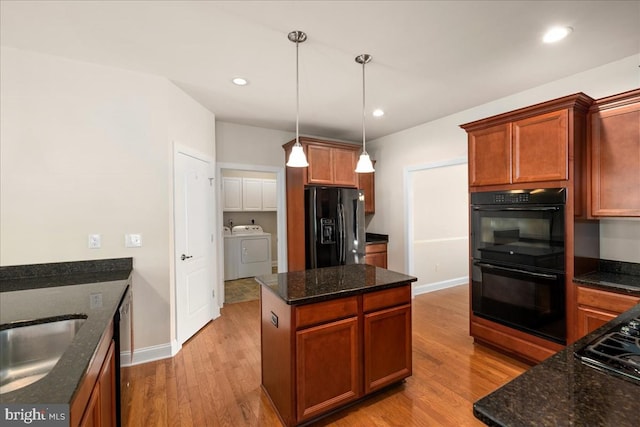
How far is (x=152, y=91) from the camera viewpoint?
2.71m

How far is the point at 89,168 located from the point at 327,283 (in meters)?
2.27

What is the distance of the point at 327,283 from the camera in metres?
2.11

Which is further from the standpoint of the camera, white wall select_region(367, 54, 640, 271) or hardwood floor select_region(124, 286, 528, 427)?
white wall select_region(367, 54, 640, 271)

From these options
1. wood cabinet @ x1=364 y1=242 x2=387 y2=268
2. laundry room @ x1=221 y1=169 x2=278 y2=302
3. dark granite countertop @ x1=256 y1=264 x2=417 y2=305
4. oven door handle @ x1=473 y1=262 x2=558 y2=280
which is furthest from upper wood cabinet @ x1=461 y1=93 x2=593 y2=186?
laundry room @ x1=221 y1=169 x2=278 y2=302

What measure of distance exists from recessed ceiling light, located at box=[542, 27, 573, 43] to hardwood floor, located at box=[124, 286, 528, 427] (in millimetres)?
2693

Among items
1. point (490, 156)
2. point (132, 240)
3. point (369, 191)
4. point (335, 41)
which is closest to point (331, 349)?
point (132, 240)

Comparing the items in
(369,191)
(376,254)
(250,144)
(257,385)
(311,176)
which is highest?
(250,144)

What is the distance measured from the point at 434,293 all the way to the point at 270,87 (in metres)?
4.07

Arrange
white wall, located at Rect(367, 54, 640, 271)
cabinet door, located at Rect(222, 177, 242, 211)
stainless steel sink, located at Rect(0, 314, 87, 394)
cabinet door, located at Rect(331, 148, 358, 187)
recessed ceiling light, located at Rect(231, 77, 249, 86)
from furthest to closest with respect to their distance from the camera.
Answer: cabinet door, located at Rect(222, 177, 242, 211) → cabinet door, located at Rect(331, 148, 358, 187) → recessed ceiling light, located at Rect(231, 77, 249, 86) → white wall, located at Rect(367, 54, 640, 271) → stainless steel sink, located at Rect(0, 314, 87, 394)

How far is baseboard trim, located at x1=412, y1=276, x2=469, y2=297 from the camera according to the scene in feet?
15.7

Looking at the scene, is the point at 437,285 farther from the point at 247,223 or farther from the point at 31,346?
the point at 31,346

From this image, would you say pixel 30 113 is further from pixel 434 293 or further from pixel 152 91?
pixel 434 293

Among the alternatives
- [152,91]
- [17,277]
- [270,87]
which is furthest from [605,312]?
[17,277]

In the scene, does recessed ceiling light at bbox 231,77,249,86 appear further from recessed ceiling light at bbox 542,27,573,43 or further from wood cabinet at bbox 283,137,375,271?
recessed ceiling light at bbox 542,27,573,43
